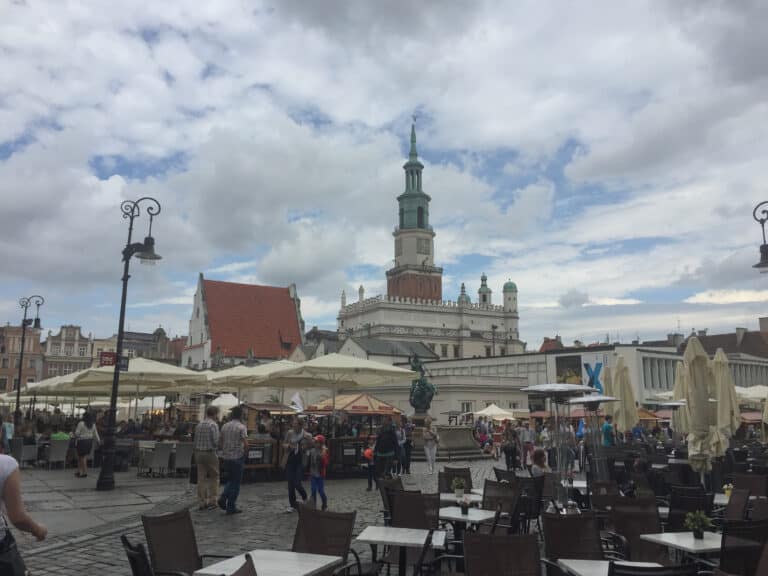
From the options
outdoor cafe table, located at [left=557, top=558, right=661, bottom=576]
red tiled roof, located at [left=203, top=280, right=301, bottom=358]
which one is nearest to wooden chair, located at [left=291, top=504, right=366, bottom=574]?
outdoor cafe table, located at [left=557, top=558, right=661, bottom=576]

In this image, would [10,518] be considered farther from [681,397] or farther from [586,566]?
[681,397]

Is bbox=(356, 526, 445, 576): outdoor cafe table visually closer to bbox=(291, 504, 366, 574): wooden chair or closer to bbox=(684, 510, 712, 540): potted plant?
bbox=(291, 504, 366, 574): wooden chair

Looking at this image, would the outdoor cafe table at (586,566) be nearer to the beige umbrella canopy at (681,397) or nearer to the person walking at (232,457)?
the person walking at (232,457)

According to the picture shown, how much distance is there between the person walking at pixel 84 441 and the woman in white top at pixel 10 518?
14725 millimetres

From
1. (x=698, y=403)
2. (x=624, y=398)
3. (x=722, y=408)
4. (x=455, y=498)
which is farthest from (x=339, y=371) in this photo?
(x=455, y=498)

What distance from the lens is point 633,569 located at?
14.1 ft

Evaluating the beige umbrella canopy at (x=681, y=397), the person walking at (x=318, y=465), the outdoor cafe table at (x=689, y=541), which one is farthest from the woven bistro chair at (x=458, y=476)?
the beige umbrella canopy at (x=681, y=397)

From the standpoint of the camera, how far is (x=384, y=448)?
50.0 feet

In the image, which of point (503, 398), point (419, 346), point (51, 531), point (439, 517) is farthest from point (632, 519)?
point (419, 346)

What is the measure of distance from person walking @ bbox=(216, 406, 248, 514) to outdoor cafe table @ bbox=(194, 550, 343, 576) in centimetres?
630

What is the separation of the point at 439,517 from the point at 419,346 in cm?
7038

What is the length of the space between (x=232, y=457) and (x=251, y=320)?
6515cm

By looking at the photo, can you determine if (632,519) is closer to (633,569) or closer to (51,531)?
(633,569)

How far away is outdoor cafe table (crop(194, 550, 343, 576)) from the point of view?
16.3 feet
